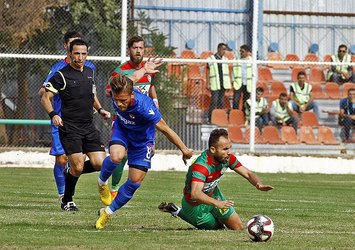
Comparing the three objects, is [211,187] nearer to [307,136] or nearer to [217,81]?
[217,81]

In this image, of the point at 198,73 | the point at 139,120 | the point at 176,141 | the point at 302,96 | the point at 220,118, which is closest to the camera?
the point at 176,141

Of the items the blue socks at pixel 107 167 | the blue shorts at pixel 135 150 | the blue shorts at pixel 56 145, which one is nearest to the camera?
the blue shorts at pixel 135 150

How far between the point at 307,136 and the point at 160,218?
11992 mm

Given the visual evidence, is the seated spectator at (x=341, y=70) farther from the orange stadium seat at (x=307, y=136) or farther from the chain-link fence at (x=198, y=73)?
the orange stadium seat at (x=307, y=136)

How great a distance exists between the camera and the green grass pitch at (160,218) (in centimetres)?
917

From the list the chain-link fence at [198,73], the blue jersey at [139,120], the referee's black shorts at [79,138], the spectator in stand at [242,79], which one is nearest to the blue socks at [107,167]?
the blue jersey at [139,120]

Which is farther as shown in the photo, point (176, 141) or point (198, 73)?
point (198, 73)

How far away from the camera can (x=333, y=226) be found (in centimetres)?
1105

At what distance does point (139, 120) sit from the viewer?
10.9 m

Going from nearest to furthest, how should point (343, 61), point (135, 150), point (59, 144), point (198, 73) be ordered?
1. point (135, 150)
2. point (59, 144)
3. point (198, 73)
4. point (343, 61)

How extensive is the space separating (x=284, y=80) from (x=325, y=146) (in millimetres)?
1940

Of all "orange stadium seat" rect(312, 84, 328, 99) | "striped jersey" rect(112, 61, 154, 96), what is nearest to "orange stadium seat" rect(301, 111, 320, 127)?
"orange stadium seat" rect(312, 84, 328, 99)

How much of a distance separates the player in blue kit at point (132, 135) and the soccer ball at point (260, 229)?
1388 mm

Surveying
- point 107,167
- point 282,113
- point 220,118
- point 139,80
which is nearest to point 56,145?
point 139,80
